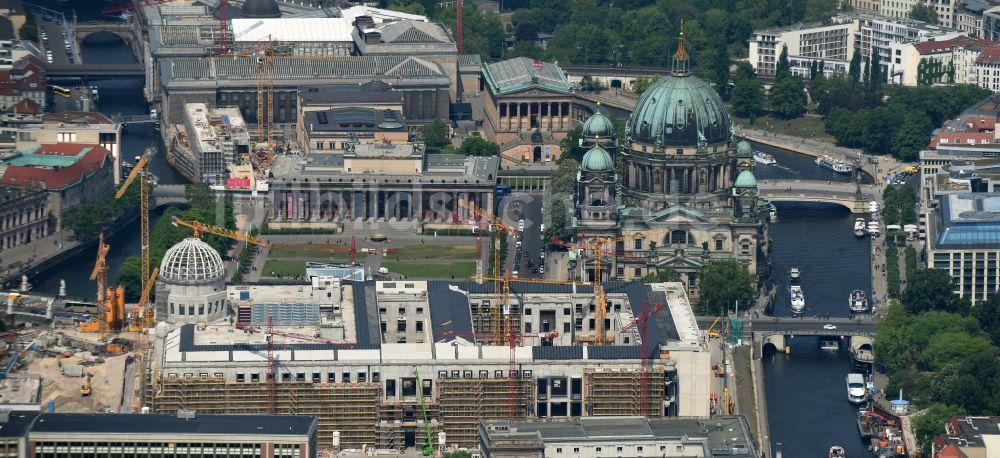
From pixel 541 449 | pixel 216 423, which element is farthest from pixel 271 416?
pixel 541 449

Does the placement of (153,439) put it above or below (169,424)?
below

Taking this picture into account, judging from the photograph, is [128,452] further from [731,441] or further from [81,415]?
[731,441]

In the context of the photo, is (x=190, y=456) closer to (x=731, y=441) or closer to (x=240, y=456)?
(x=240, y=456)

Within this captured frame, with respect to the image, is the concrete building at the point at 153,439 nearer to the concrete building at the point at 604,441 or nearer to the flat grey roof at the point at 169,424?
the flat grey roof at the point at 169,424

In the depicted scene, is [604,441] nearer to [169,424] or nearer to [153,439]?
[169,424]

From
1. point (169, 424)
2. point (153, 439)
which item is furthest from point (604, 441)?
point (153, 439)
